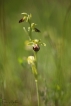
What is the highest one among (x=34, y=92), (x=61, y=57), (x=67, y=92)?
(x=61, y=57)

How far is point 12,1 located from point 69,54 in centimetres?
236

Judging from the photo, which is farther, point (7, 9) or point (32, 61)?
point (7, 9)

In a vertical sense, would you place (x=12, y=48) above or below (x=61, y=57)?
below

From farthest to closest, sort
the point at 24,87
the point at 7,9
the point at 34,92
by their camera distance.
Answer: the point at 7,9
the point at 34,92
the point at 24,87

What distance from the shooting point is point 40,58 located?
3818 millimetres

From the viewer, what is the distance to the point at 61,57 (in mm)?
2756

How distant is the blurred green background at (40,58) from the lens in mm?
2646

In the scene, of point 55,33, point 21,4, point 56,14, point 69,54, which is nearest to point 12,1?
point 21,4

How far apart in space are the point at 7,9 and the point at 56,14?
3.02ft

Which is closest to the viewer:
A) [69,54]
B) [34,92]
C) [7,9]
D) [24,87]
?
[24,87]

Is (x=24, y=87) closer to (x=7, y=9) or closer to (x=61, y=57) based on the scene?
(x=61, y=57)

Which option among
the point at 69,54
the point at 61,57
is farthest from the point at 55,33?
the point at 61,57

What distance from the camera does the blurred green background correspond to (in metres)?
2.65

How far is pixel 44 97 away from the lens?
101 inches
